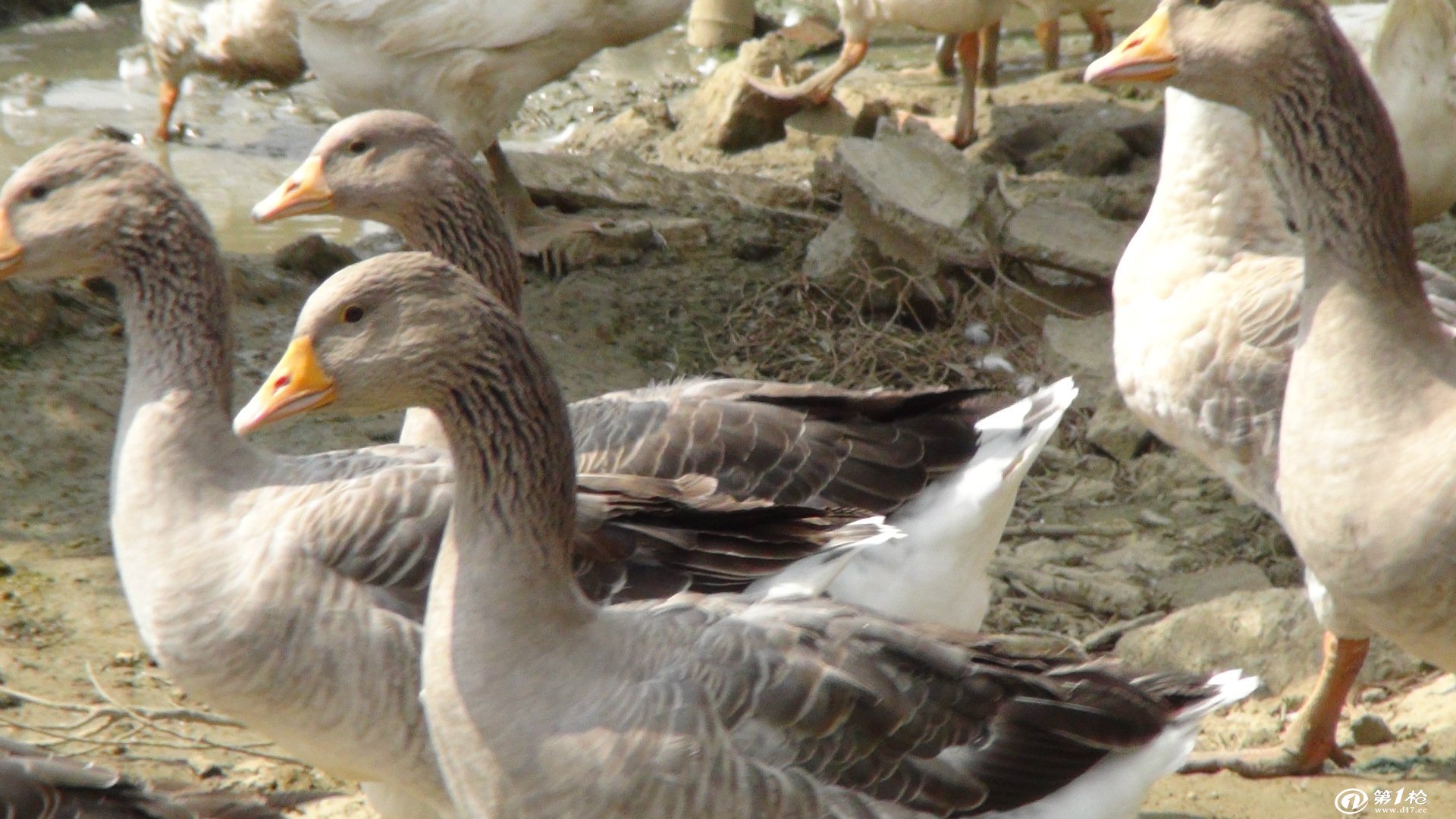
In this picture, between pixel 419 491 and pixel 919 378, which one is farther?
pixel 919 378

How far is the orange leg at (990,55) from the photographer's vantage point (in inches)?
395

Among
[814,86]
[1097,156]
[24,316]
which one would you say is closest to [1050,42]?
[814,86]

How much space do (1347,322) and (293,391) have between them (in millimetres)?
2165

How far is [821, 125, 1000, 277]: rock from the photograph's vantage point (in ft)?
21.8

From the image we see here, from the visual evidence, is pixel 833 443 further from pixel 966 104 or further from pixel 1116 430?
pixel 966 104

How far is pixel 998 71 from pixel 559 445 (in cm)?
868

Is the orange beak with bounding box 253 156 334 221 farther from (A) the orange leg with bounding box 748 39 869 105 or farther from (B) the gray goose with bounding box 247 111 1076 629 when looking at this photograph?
(A) the orange leg with bounding box 748 39 869 105

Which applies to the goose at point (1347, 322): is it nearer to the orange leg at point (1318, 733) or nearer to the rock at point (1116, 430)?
the orange leg at point (1318, 733)

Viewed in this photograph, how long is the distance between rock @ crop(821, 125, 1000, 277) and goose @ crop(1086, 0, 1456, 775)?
3.31 metres

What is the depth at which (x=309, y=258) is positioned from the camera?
22.3 feet

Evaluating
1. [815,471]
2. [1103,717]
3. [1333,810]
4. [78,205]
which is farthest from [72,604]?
[1333,810]

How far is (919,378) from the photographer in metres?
6.41

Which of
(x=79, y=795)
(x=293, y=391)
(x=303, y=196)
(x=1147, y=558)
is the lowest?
(x=1147, y=558)

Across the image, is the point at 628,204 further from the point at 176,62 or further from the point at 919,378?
the point at 176,62
